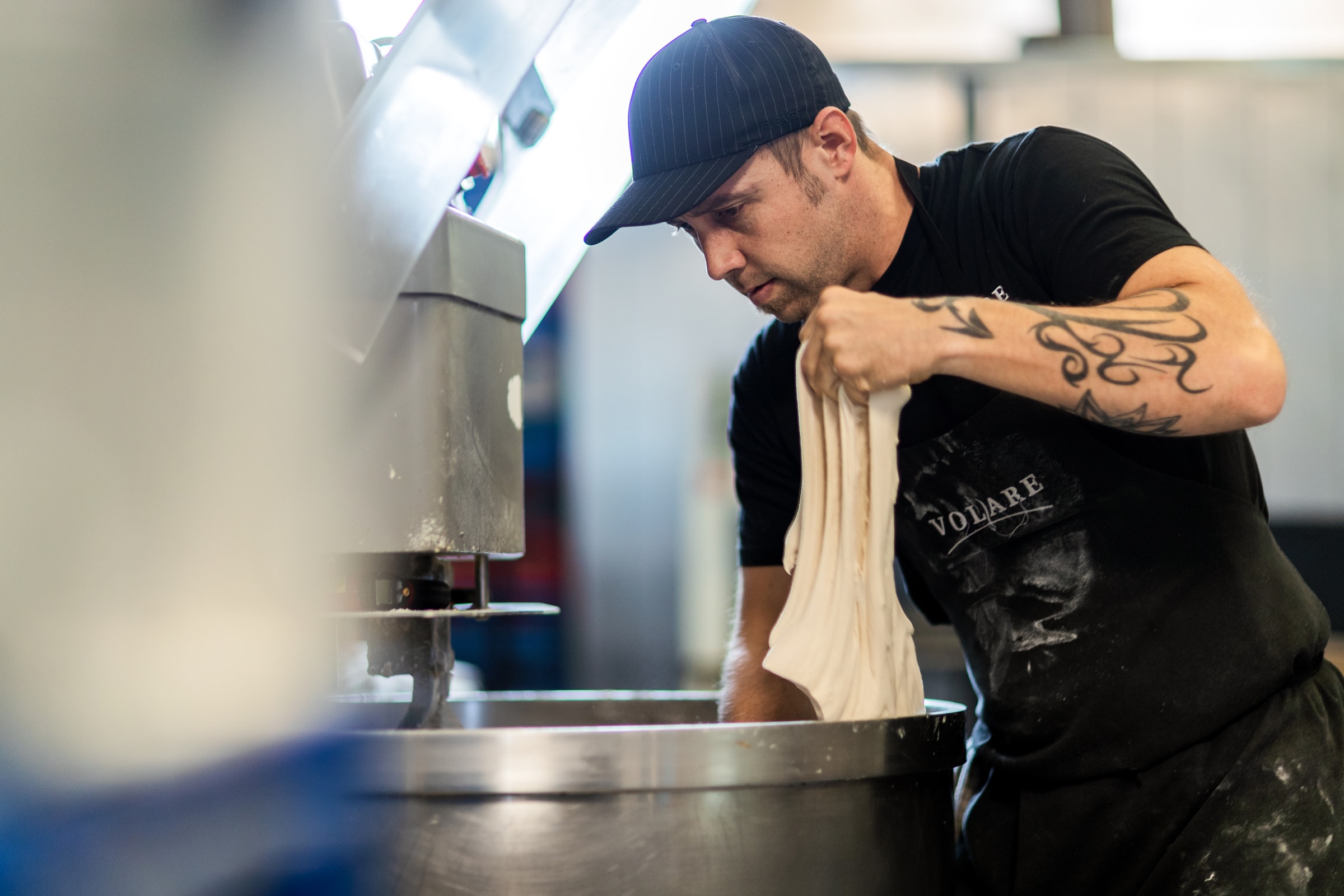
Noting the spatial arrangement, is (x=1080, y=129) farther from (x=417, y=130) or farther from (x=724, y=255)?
(x=417, y=130)

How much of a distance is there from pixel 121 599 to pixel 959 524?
2.49 feet

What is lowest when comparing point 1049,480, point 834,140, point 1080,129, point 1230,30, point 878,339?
point 1049,480

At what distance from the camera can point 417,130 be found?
77 cm

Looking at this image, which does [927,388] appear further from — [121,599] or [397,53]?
[121,599]

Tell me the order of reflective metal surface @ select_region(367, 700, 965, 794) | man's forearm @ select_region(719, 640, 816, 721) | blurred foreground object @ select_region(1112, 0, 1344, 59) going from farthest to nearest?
blurred foreground object @ select_region(1112, 0, 1344, 59) → man's forearm @ select_region(719, 640, 816, 721) → reflective metal surface @ select_region(367, 700, 965, 794)

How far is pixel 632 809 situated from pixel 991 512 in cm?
49

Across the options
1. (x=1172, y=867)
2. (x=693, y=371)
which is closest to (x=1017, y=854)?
(x=1172, y=867)

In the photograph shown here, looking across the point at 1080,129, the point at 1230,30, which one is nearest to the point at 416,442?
the point at 1080,129

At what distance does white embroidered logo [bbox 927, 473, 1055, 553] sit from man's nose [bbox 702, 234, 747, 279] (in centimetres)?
31

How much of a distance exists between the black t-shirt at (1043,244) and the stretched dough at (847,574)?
18 cm

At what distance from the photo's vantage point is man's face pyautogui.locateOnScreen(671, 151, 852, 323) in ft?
3.50

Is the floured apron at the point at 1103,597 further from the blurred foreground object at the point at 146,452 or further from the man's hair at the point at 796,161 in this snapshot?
the blurred foreground object at the point at 146,452

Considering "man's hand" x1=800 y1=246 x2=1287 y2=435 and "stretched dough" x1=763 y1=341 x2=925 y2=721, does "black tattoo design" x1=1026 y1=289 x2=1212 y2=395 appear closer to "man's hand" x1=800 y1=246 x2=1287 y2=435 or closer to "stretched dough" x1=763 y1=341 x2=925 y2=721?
"man's hand" x1=800 y1=246 x2=1287 y2=435

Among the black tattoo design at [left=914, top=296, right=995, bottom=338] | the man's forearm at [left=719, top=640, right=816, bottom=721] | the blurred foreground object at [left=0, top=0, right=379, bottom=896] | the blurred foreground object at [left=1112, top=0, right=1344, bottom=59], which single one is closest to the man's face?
the black tattoo design at [left=914, top=296, right=995, bottom=338]
